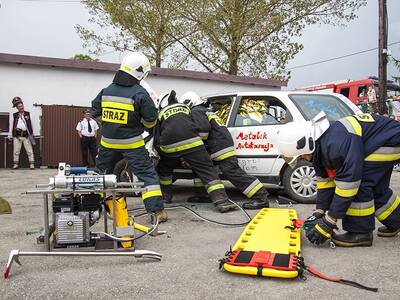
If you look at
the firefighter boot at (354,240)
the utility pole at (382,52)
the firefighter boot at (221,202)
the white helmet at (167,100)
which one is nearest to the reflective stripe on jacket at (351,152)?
the firefighter boot at (354,240)

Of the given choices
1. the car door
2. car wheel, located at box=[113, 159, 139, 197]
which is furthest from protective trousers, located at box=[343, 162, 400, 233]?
car wheel, located at box=[113, 159, 139, 197]

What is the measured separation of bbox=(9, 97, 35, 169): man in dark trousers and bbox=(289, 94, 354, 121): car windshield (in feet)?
26.4

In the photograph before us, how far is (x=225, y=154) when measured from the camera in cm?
615

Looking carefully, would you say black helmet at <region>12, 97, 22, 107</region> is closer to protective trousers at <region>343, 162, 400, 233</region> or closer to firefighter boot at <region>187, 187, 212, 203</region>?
firefighter boot at <region>187, 187, 212, 203</region>

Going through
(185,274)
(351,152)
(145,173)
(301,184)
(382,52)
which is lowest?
→ (185,274)

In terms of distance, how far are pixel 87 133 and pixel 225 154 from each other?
7275 millimetres

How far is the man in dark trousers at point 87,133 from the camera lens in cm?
1256

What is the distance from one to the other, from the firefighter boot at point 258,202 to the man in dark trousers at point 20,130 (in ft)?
26.3

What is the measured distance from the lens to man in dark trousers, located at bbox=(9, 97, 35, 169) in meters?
12.1

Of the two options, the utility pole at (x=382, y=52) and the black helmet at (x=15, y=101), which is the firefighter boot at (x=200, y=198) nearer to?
the black helmet at (x=15, y=101)

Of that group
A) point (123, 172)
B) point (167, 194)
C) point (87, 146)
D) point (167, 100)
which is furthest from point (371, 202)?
point (87, 146)

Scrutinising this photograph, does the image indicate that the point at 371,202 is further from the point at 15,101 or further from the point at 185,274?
the point at 15,101

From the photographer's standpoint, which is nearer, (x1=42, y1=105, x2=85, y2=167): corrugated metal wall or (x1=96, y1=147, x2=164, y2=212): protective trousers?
(x1=96, y1=147, x2=164, y2=212): protective trousers

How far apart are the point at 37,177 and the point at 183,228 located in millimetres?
6256
